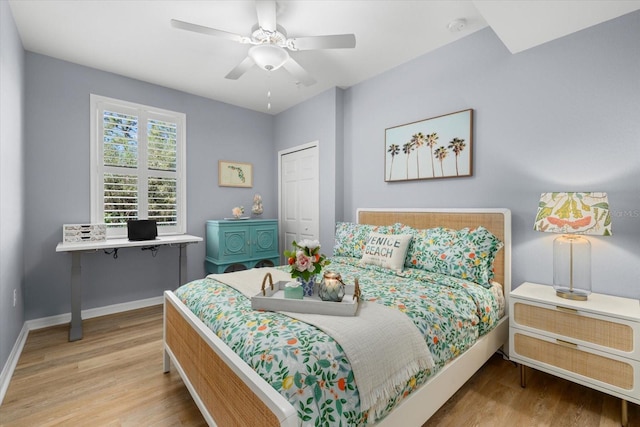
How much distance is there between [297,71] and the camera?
258 centimetres

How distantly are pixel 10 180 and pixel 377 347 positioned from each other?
2.88m

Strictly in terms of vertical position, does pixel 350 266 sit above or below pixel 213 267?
above

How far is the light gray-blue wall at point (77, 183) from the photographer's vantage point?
9.59ft

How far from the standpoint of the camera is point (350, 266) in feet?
8.80

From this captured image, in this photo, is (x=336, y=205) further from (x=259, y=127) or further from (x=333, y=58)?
(x=259, y=127)

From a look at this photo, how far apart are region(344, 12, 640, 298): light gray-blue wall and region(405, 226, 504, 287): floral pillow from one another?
380 millimetres

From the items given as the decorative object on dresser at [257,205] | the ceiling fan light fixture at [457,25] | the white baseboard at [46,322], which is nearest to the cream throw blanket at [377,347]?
the white baseboard at [46,322]

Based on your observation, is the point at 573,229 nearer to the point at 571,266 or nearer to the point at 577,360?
the point at 571,266

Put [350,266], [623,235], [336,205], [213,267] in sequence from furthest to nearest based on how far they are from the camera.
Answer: [213,267]
[336,205]
[350,266]
[623,235]

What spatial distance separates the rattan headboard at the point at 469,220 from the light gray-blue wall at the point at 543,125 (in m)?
0.09

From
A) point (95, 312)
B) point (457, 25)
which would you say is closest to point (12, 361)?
point (95, 312)

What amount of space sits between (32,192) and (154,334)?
1.86 meters

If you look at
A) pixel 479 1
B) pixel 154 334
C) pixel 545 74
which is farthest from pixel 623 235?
pixel 154 334

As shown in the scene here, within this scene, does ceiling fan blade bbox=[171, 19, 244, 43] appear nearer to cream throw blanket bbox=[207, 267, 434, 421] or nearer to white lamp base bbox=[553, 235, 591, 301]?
cream throw blanket bbox=[207, 267, 434, 421]
